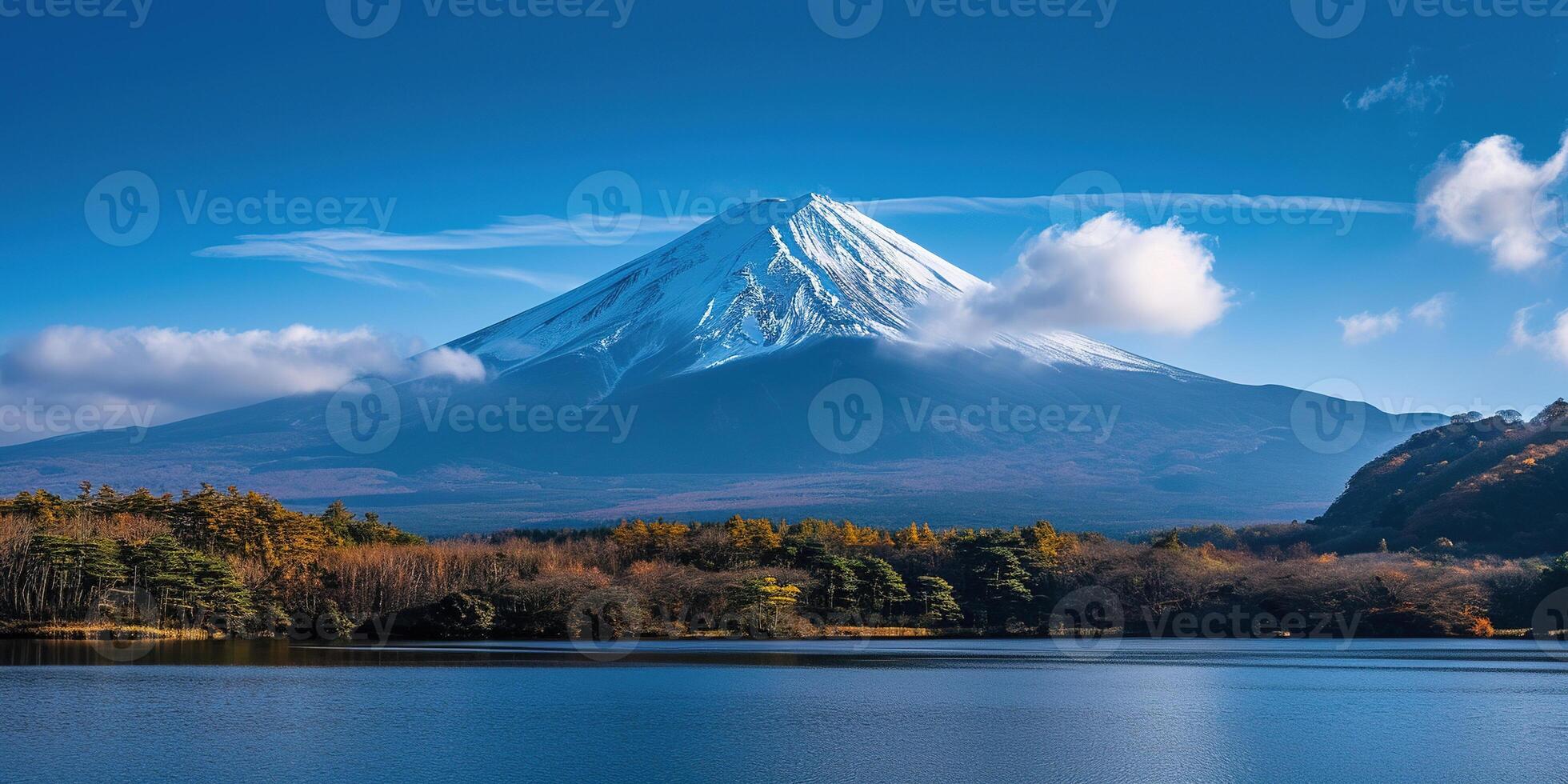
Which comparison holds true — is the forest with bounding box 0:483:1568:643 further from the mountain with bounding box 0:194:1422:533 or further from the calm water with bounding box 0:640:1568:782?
the mountain with bounding box 0:194:1422:533

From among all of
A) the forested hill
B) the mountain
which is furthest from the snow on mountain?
the forested hill

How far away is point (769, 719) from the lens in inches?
1025

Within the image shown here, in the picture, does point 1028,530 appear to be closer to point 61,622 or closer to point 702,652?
point 702,652

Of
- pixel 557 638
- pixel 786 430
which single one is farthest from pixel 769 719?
pixel 786 430

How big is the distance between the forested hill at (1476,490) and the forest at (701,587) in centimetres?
749

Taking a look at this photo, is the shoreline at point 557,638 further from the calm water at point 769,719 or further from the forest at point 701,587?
the calm water at point 769,719

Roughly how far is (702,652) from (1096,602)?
24.2m

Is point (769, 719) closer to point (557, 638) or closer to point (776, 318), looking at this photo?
point (557, 638)

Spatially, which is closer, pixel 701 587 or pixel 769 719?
pixel 769 719

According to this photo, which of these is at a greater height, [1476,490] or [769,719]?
[1476,490]

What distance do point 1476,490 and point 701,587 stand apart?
157 ft

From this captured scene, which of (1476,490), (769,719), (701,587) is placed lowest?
(769,719)

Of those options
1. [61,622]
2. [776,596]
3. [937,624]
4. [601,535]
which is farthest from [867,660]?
[601,535]

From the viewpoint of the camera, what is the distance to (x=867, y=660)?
41.6 metres
